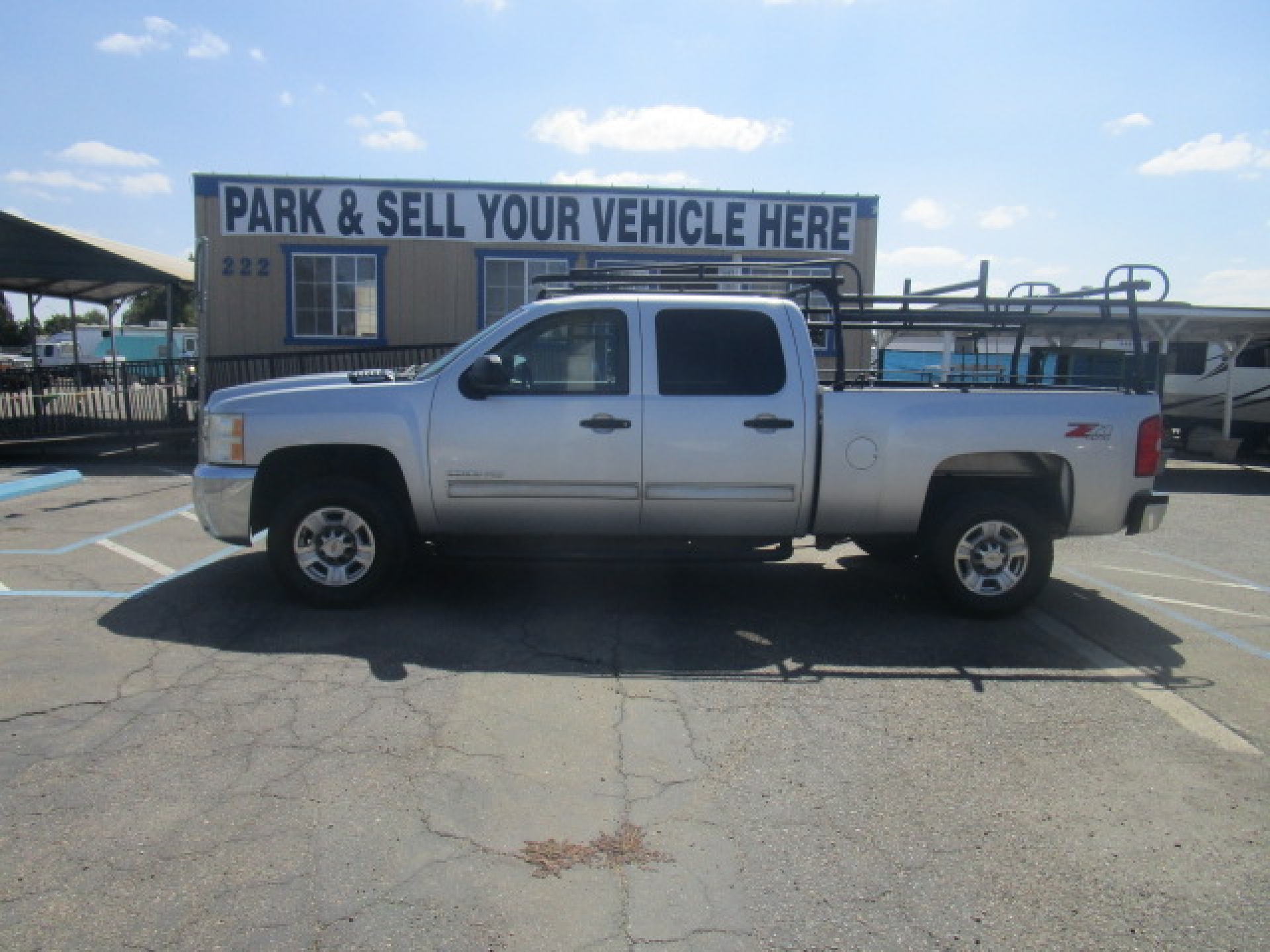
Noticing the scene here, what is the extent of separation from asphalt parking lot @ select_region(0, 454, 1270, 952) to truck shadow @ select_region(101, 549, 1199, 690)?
1.2 inches

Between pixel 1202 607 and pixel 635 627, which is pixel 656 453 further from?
pixel 1202 607

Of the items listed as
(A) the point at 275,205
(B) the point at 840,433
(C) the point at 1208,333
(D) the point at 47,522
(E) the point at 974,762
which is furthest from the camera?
(C) the point at 1208,333

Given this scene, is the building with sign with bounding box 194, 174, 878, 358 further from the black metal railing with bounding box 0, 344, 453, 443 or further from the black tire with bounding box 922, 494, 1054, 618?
the black tire with bounding box 922, 494, 1054, 618

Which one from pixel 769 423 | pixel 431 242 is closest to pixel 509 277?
pixel 431 242

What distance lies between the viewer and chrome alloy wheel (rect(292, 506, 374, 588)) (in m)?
5.93

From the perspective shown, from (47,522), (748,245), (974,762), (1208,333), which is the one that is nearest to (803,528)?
(974,762)

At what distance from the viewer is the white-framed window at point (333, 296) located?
16.5 meters

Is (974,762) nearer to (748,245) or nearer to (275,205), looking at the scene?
(748,245)

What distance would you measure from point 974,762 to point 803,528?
2.26 metres

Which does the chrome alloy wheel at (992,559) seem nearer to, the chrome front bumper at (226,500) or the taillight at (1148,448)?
the taillight at (1148,448)

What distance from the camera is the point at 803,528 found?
609 centimetres

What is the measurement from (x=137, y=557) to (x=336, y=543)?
2.55 m

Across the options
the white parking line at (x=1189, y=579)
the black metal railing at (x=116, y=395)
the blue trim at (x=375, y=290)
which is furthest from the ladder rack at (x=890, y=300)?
the blue trim at (x=375, y=290)

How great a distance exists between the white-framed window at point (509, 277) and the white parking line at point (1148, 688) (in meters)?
12.1
